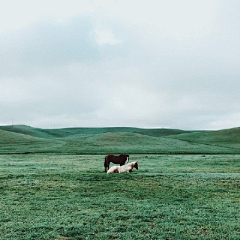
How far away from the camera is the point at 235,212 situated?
16312 mm

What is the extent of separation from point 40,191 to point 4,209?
18.3 ft

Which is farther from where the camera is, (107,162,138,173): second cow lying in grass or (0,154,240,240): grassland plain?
(107,162,138,173): second cow lying in grass

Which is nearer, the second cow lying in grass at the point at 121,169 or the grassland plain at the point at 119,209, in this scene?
the grassland plain at the point at 119,209

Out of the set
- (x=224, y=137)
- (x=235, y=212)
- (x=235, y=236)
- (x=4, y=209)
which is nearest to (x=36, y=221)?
(x=4, y=209)

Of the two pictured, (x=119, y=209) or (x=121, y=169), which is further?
(x=121, y=169)

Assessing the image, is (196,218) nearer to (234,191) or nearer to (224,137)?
(234,191)

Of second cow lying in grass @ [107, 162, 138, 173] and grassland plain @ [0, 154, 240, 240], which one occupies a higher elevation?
second cow lying in grass @ [107, 162, 138, 173]

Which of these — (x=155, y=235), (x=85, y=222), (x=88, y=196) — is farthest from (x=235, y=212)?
(x=88, y=196)

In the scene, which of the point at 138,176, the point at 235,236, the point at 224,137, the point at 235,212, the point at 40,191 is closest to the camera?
the point at 235,236

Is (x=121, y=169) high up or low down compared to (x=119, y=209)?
up

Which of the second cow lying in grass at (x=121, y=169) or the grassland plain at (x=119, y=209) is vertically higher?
the second cow lying in grass at (x=121, y=169)

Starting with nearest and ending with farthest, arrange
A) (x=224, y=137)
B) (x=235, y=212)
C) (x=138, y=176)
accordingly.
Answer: (x=235, y=212) → (x=138, y=176) → (x=224, y=137)

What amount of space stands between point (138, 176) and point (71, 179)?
5989 millimetres

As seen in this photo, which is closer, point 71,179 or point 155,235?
point 155,235
